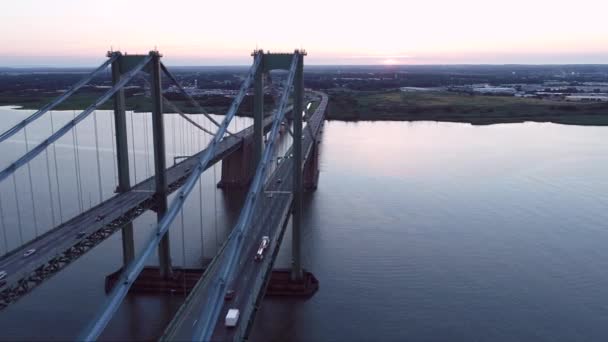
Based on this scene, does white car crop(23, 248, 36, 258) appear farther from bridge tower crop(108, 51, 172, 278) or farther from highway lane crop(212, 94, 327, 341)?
highway lane crop(212, 94, 327, 341)

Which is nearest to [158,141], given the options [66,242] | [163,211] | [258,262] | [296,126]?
[163,211]

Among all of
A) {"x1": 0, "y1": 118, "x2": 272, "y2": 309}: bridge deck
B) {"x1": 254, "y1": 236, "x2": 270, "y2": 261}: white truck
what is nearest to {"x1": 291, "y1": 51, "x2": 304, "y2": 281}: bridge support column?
{"x1": 254, "y1": 236, "x2": 270, "y2": 261}: white truck

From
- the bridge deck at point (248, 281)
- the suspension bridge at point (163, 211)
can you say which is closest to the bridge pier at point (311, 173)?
the suspension bridge at point (163, 211)

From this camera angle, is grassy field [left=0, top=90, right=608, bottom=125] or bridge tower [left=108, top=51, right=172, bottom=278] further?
grassy field [left=0, top=90, right=608, bottom=125]

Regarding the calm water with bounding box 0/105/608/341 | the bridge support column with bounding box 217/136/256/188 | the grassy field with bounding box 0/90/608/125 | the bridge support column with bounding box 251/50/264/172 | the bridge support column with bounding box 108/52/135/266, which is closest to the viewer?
the calm water with bounding box 0/105/608/341

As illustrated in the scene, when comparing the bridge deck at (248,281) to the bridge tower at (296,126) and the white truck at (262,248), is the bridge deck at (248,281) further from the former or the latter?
the bridge tower at (296,126)

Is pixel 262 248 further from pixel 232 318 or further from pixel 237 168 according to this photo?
pixel 237 168

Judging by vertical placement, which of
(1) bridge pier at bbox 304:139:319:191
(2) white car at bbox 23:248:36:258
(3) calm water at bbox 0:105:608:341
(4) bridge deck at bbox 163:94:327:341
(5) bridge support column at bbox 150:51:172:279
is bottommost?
(3) calm water at bbox 0:105:608:341

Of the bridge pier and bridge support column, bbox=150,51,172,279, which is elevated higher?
bridge support column, bbox=150,51,172,279
